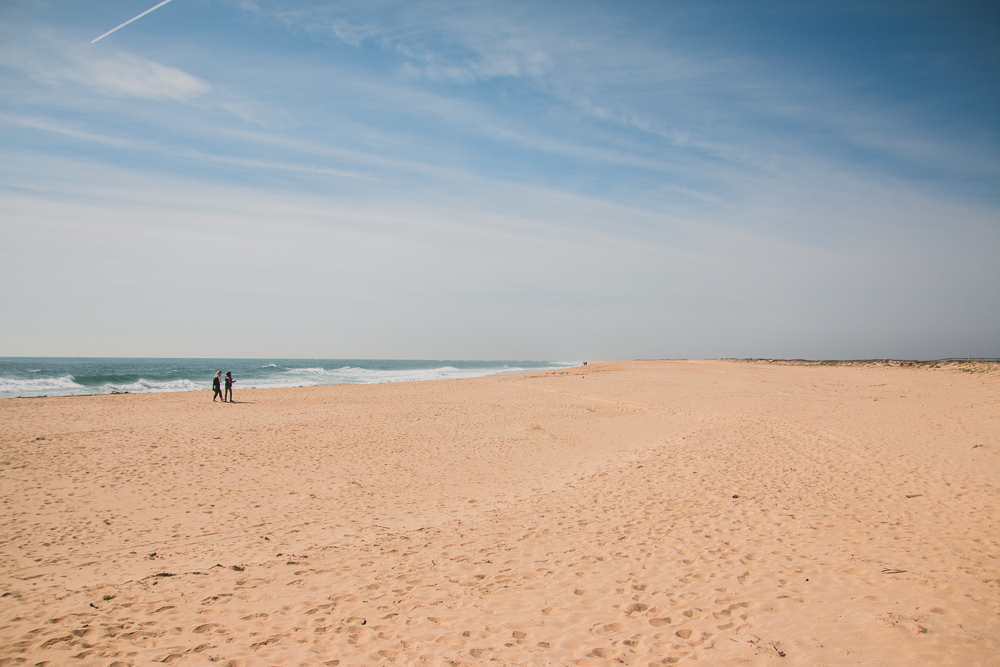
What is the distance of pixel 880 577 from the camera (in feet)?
18.6

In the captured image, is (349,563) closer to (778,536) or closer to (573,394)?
(778,536)

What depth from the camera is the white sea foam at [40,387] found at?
107ft

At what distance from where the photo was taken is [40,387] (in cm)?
3594

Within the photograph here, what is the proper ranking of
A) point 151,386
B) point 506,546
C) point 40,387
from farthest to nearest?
point 151,386 < point 40,387 < point 506,546

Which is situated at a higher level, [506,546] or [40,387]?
[40,387]

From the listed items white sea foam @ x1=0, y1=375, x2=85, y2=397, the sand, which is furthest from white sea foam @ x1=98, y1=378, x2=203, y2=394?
the sand

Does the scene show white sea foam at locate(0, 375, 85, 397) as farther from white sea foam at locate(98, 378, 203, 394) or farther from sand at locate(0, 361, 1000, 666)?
sand at locate(0, 361, 1000, 666)

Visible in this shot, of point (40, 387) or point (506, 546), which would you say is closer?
point (506, 546)

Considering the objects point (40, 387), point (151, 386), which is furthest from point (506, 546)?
point (40, 387)

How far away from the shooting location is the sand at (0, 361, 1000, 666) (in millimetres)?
4598

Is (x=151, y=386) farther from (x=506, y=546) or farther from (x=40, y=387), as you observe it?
(x=506, y=546)

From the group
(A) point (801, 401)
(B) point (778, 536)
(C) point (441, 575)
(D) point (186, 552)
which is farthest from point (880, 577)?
(A) point (801, 401)

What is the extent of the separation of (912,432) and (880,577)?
11786mm

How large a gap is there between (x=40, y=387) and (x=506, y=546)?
4487cm
